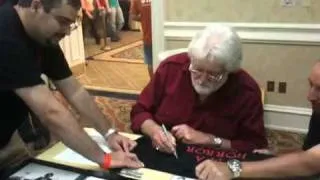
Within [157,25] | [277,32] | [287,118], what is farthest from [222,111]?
[157,25]

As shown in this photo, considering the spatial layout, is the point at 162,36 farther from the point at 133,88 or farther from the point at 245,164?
the point at 245,164

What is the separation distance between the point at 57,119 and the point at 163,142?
0.42m

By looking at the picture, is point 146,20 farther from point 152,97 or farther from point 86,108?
point 86,108

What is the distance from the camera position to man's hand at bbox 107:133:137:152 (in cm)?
147

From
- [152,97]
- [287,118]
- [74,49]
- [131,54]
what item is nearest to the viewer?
[152,97]

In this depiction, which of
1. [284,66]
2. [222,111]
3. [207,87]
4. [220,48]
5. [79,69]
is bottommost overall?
[79,69]

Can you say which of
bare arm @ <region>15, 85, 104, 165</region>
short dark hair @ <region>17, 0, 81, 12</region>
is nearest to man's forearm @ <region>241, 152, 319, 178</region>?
bare arm @ <region>15, 85, 104, 165</region>

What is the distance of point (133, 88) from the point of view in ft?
14.9

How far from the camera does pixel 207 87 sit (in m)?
1.65

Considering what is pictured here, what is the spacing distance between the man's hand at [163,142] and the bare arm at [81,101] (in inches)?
8.1

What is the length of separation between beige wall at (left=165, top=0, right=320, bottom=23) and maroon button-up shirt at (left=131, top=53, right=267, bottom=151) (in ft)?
5.46

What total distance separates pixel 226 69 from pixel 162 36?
80.5 inches

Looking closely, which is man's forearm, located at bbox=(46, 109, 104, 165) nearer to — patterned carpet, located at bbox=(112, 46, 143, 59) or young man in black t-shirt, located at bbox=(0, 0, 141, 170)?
young man in black t-shirt, located at bbox=(0, 0, 141, 170)

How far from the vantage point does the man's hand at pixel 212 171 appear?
1254 millimetres
